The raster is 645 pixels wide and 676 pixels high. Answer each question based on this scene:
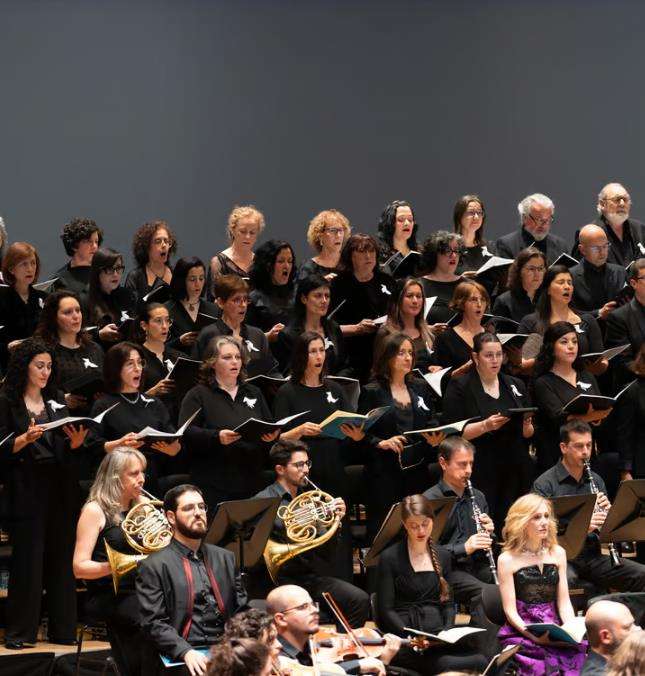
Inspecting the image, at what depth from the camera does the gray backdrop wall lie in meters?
8.72

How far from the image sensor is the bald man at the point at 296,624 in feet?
16.2

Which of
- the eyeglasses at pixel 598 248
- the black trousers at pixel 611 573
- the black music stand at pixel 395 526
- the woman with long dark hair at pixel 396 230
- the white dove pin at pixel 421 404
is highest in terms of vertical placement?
the woman with long dark hair at pixel 396 230

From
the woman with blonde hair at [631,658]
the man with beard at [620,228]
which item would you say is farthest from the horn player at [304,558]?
the man with beard at [620,228]

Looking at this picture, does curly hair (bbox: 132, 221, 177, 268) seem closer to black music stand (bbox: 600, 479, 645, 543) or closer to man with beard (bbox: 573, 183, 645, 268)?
man with beard (bbox: 573, 183, 645, 268)

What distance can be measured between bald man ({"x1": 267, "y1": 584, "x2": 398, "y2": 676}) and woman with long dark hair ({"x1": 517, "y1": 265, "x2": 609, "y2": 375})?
8.70 ft

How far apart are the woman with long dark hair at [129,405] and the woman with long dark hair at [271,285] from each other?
1210 millimetres

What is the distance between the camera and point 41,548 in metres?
5.95

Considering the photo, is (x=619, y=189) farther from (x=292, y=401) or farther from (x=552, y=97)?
(x=292, y=401)

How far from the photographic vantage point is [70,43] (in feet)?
28.7

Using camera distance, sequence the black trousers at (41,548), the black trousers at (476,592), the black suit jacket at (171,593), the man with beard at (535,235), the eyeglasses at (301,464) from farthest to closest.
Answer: the man with beard at (535,235)
the eyeglasses at (301,464)
the black trousers at (41,548)
the black trousers at (476,592)
the black suit jacket at (171,593)

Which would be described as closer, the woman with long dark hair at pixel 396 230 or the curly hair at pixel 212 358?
the curly hair at pixel 212 358

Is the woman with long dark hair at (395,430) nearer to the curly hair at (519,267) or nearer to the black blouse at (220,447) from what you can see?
the black blouse at (220,447)

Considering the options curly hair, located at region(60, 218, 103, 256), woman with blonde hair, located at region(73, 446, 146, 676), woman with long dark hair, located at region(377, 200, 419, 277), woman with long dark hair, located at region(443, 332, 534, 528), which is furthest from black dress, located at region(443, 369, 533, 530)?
curly hair, located at region(60, 218, 103, 256)

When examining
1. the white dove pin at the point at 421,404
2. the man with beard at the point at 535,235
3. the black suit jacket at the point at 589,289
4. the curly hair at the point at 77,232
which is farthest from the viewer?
the man with beard at the point at 535,235
